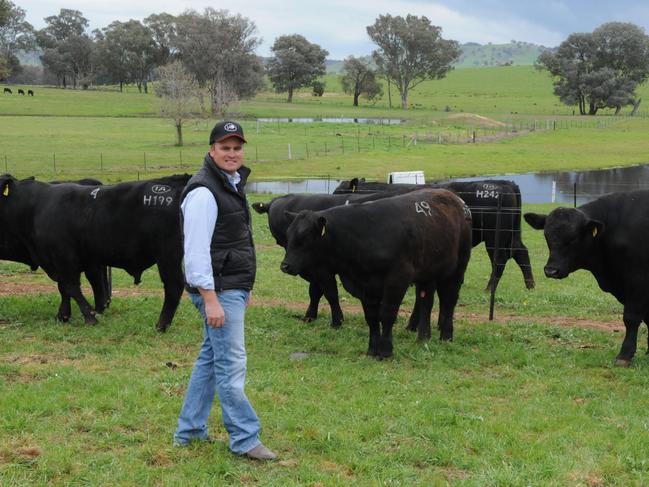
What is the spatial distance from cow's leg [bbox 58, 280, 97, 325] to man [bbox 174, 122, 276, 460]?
5137 mm

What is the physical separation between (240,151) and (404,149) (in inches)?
1973

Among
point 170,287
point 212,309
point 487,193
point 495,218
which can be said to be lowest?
point 170,287

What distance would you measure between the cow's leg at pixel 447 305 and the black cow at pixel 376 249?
1.81ft

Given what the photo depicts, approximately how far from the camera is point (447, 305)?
10.3 meters

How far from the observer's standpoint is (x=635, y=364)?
9.02 m

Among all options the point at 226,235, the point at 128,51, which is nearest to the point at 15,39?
the point at 128,51

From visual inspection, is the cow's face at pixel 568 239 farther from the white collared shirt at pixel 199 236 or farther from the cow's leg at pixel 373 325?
the white collared shirt at pixel 199 236

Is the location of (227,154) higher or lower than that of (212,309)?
higher

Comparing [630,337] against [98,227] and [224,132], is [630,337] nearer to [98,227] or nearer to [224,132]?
[224,132]

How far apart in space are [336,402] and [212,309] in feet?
7.72

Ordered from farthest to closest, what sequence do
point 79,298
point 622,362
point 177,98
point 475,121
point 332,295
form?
point 475,121, point 177,98, point 332,295, point 79,298, point 622,362

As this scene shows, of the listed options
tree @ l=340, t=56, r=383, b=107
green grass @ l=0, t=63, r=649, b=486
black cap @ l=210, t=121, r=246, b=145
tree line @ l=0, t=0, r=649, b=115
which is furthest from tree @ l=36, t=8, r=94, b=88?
black cap @ l=210, t=121, r=246, b=145

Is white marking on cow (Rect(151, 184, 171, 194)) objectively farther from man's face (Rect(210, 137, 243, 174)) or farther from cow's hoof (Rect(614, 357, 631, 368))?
cow's hoof (Rect(614, 357, 631, 368))

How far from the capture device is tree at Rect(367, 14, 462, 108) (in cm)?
10469
